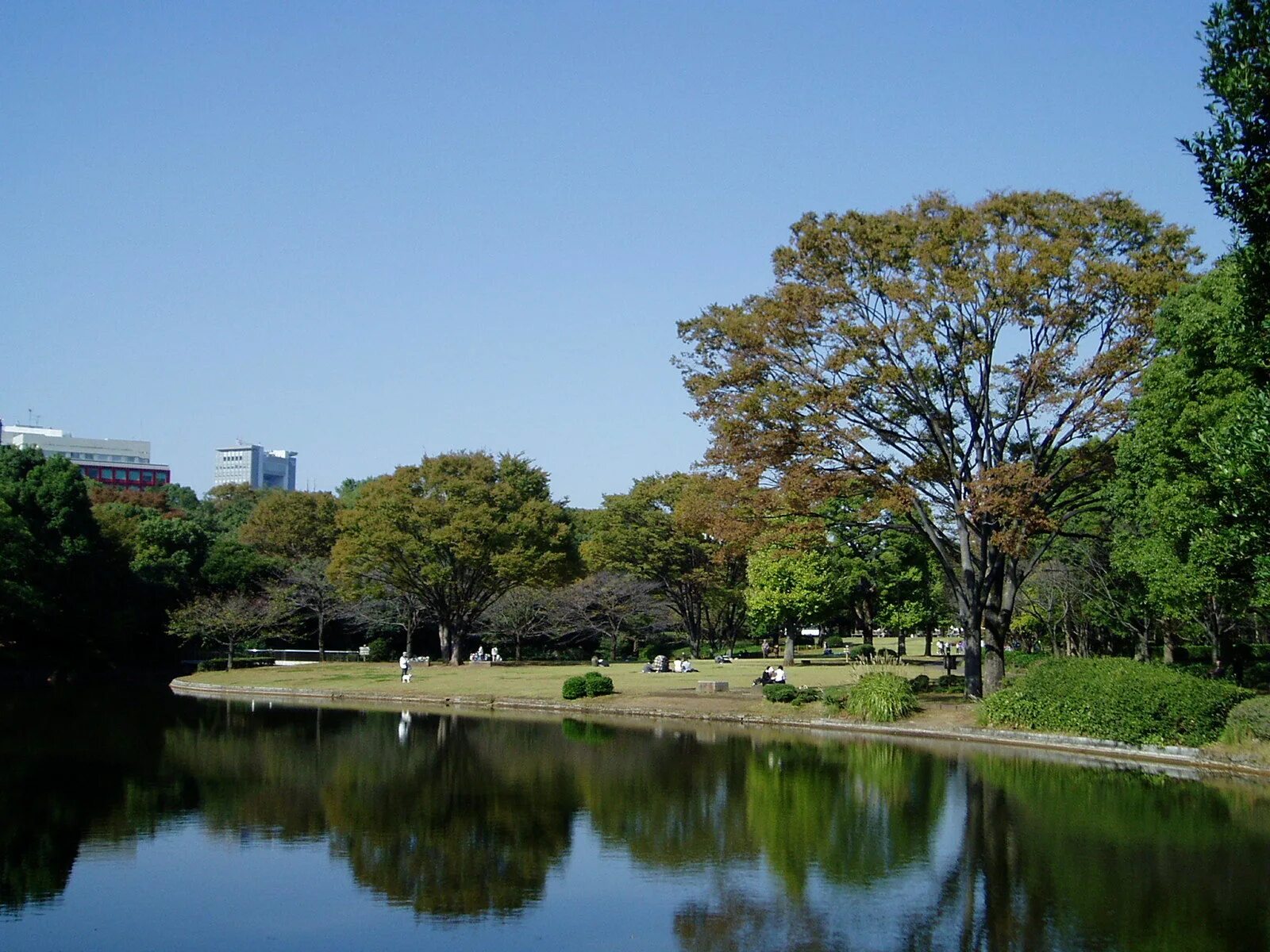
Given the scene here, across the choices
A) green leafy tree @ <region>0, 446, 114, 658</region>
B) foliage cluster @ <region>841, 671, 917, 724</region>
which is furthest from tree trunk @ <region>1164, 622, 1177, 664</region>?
green leafy tree @ <region>0, 446, 114, 658</region>

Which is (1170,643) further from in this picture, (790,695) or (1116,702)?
(1116,702)

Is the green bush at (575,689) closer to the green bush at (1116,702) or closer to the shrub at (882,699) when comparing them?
the shrub at (882,699)

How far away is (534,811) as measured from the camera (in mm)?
19531

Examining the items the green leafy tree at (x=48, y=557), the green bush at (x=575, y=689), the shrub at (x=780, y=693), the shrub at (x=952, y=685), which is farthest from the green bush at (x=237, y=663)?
the shrub at (x=952, y=685)

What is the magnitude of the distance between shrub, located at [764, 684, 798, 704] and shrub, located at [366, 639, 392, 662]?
27901mm

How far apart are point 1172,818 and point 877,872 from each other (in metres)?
6.12

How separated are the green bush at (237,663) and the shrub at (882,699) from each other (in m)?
31.8

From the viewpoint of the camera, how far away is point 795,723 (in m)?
32.9

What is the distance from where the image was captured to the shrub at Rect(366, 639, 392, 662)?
188 ft

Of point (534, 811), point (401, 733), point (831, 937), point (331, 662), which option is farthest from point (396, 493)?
point (831, 937)

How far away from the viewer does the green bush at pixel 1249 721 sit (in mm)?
22906

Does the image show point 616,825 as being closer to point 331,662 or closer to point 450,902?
point 450,902

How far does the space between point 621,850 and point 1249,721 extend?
13.8 metres

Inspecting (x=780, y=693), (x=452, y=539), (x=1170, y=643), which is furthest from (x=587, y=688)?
(x=1170, y=643)
